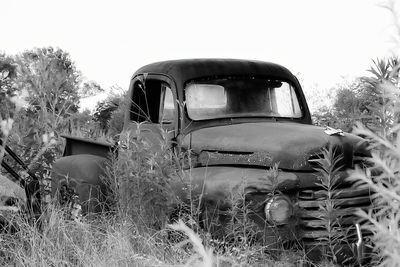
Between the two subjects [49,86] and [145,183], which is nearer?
[145,183]

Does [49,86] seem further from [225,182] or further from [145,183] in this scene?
[225,182]

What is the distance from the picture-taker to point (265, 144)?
5227 mm

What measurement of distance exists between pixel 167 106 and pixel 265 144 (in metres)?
1.32

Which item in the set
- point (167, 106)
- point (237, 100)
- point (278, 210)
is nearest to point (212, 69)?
point (237, 100)

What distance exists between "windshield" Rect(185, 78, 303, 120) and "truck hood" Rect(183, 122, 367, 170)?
0.88 ft

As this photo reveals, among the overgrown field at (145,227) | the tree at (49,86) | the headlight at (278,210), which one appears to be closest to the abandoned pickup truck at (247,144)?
the headlight at (278,210)

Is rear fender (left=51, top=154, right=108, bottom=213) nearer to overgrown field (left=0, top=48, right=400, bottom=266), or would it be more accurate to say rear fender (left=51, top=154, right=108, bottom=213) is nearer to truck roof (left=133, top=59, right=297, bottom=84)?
overgrown field (left=0, top=48, right=400, bottom=266)

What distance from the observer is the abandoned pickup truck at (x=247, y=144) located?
15.9ft

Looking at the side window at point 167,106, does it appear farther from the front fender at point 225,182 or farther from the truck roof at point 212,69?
→ the front fender at point 225,182

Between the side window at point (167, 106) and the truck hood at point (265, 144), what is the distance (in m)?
0.43

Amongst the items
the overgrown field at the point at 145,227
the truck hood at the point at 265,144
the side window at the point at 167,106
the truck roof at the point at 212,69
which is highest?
the truck roof at the point at 212,69

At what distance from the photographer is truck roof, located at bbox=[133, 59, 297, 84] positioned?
6.09 meters

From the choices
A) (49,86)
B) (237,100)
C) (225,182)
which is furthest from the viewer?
(49,86)

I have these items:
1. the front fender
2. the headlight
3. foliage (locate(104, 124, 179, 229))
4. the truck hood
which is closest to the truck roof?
the truck hood
